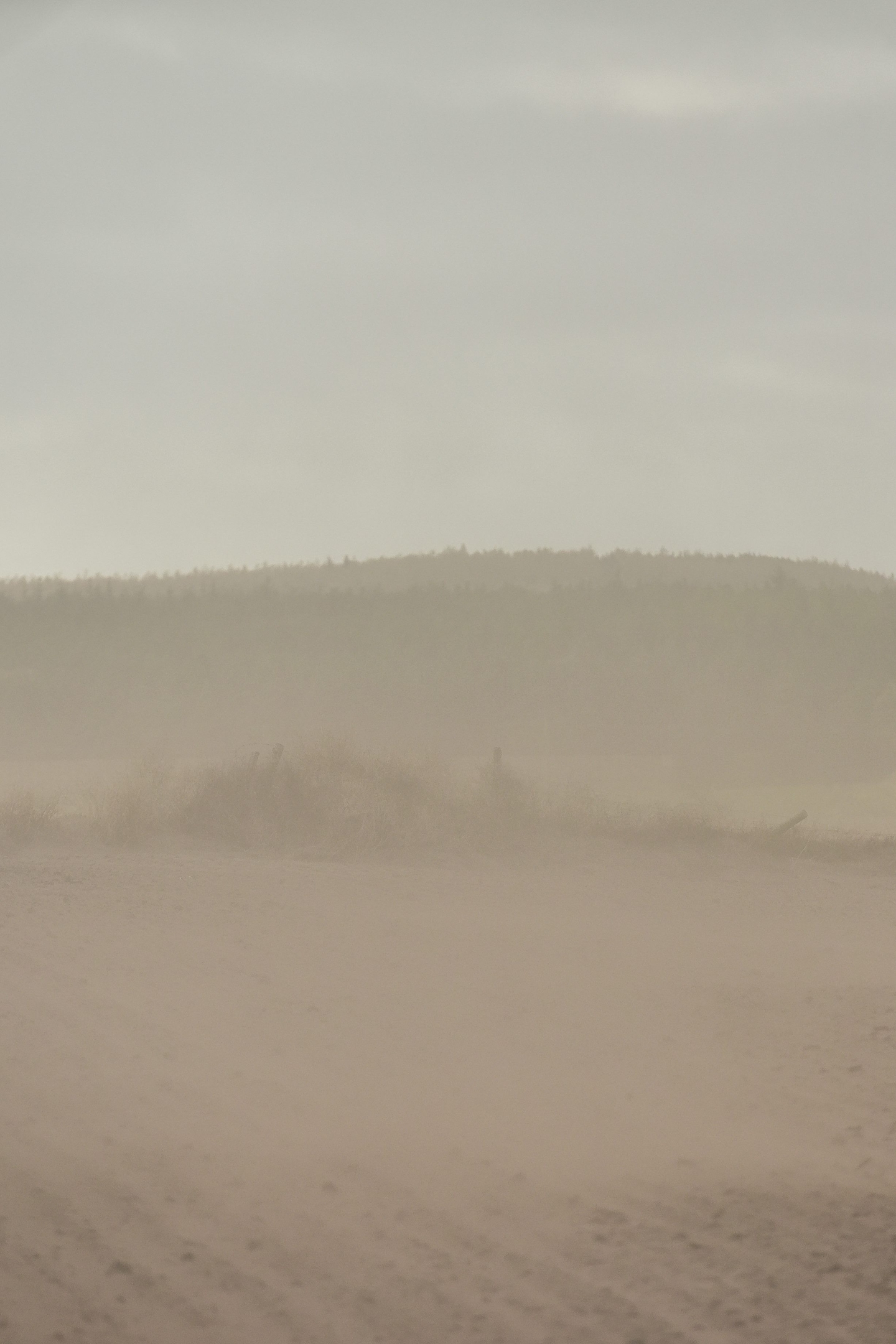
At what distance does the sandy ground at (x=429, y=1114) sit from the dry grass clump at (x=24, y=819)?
728 millimetres

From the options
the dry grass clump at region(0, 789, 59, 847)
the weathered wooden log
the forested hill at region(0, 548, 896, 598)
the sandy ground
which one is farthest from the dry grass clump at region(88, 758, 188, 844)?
the forested hill at region(0, 548, 896, 598)

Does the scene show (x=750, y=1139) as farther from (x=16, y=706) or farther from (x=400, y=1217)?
(x=16, y=706)

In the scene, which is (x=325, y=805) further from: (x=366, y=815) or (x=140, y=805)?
(x=140, y=805)

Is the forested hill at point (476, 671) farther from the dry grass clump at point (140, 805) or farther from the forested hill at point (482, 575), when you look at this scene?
the dry grass clump at point (140, 805)

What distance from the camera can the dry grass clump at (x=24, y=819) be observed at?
10.3 m

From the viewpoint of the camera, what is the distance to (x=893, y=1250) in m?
4.27

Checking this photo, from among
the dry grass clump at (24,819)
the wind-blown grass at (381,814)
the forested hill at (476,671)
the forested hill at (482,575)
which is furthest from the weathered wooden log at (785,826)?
the forested hill at (482,575)

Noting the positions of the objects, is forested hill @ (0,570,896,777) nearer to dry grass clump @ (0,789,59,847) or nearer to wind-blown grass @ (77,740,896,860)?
wind-blown grass @ (77,740,896,860)


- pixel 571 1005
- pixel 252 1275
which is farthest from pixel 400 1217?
pixel 571 1005

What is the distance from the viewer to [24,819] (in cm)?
1052

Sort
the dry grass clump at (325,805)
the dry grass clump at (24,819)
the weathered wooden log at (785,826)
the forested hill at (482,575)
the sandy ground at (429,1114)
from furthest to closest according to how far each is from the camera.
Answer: the forested hill at (482,575), the weathered wooden log at (785,826), the dry grass clump at (325,805), the dry grass clump at (24,819), the sandy ground at (429,1114)

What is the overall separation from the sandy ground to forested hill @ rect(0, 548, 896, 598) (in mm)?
27758

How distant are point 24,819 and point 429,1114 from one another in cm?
604

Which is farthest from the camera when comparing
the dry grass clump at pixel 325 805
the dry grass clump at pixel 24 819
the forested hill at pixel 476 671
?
the forested hill at pixel 476 671
